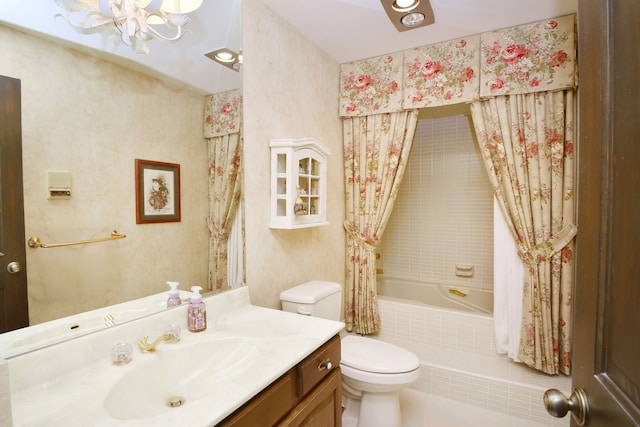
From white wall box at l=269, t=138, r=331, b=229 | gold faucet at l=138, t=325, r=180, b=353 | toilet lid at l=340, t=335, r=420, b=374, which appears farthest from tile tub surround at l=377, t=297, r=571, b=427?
gold faucet at l=138, t=325, r=180, b=353

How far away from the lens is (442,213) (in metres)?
3.24

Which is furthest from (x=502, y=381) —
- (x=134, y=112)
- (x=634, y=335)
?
(x=134, y=112)

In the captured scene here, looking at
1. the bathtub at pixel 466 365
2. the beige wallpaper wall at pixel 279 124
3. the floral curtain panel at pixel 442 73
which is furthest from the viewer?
the floral curtain panel at pixel 442 73

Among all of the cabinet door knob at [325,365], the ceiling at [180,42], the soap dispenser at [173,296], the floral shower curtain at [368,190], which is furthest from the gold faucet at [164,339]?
the floral shower curtain at [368,190]

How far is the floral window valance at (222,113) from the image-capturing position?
1.41m

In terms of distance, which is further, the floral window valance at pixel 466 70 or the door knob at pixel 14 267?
the floral window valance at pixel 466 70

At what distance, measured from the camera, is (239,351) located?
1.17 m

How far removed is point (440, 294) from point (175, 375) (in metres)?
2.71

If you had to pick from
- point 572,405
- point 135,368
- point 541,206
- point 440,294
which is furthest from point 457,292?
point 135,368

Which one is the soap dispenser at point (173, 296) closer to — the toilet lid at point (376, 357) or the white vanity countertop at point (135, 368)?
the white vanity countertop at point (135, 368)

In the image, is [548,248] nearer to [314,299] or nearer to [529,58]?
[529,58]

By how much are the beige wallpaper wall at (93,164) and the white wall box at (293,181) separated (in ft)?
1.75

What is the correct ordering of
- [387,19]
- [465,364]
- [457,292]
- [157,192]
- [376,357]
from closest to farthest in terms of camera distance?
[157,192] < [376,357] < [387,19] < [465,364] < [457,292]

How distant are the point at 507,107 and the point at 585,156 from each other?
1679 mm
